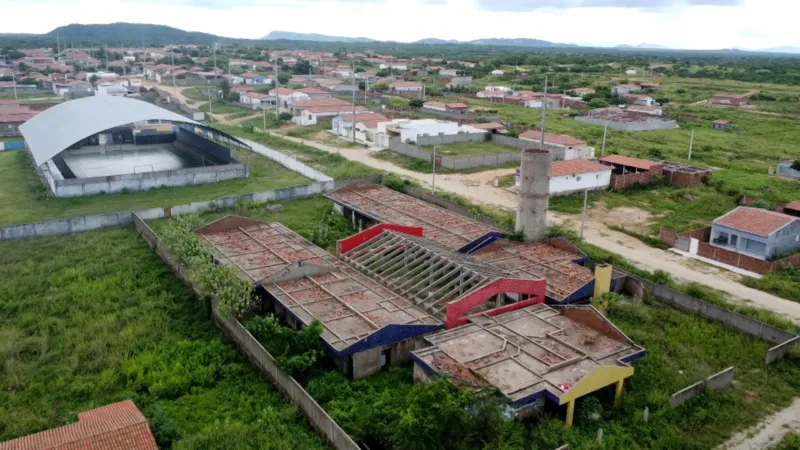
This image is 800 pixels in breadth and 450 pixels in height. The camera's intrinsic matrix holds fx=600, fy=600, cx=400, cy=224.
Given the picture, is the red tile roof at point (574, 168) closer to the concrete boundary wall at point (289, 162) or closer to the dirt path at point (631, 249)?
the dirt path at point (631, 249)

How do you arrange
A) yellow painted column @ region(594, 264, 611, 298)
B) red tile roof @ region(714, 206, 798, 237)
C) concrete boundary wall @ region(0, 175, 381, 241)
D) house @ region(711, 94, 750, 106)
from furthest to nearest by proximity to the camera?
house @ region(711, 94, 750, 106)
concrete boundary wall @ region(0, 175, 381, 241)
red tile roof @ region(714, 206, 798, 237)
yellow painted column @ region(594, 264, 611, 298)

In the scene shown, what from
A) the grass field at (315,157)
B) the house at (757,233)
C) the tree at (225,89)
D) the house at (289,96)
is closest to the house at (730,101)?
the house at (289,96)

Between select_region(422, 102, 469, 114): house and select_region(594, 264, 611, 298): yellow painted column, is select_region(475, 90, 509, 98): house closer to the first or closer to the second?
select_region(422, 102, 469, 114): house

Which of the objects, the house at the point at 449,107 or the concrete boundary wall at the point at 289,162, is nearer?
the concrete boundary wall at the point at 289,162

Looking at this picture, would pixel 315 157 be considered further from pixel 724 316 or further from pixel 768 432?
pixel 768 432

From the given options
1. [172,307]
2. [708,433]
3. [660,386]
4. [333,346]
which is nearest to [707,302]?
[660,386]

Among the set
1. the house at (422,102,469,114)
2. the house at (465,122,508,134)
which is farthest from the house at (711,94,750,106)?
the house at (465,122,508,134)
